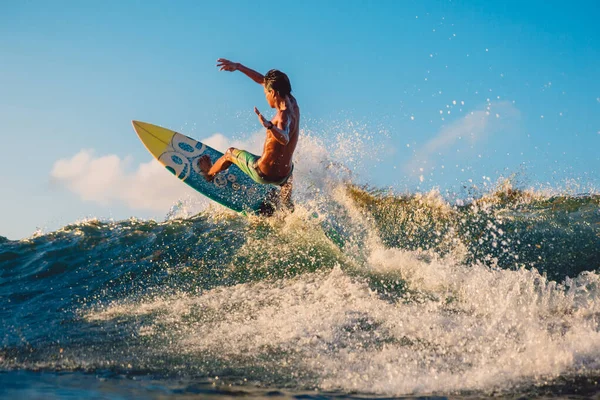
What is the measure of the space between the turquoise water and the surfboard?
1.58 ft

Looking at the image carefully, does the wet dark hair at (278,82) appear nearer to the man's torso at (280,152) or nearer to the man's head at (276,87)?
the man's head at (276,87)

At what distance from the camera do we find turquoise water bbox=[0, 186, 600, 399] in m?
3.34

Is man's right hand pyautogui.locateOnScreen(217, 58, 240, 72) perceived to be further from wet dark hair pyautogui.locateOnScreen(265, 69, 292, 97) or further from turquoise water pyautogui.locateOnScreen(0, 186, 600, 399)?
turquoise water pyautogui.locateOnScreen(0, 186, 600, 399)

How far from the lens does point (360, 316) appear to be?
4516 mm

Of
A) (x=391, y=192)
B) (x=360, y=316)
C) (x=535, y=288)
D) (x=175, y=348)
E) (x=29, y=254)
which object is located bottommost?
(x=175, y=348)

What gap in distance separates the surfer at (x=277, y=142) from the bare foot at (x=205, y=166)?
0.64 metres

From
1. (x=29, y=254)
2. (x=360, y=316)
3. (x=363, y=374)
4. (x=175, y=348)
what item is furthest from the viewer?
(x=29, y=254)

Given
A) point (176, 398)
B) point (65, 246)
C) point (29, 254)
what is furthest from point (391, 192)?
point (176, 398)

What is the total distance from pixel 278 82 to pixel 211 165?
2.54m

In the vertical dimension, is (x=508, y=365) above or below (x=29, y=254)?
below

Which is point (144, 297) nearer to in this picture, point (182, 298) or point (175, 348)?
point (182, 298)

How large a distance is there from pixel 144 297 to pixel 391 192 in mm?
5284

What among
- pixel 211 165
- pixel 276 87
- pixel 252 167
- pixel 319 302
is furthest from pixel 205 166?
pixel 319 302

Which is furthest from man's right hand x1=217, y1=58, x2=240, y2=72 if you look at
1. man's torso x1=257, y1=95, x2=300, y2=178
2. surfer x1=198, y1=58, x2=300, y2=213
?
man's torso x1=257, y1=95, x2=300, y2=178
